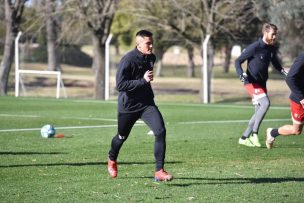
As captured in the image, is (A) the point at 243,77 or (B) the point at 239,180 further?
(A) the point at 243,77

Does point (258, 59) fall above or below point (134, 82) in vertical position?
below

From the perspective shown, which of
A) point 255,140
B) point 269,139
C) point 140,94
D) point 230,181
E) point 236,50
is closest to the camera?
point 230,181

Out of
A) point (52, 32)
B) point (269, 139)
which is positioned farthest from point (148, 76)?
point (52, 32)

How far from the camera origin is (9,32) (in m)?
38.0

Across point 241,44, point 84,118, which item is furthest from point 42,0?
point 84,118

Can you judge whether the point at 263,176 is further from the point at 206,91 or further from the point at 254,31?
the point at 254,31

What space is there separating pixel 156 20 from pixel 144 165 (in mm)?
26965

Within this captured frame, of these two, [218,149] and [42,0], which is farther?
[42,0]

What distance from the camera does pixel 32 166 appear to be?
11.4 metres

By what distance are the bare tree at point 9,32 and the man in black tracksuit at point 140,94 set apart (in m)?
27.9

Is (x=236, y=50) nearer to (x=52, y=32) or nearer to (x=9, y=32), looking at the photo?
(x=52, y=32)

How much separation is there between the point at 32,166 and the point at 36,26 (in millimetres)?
31294

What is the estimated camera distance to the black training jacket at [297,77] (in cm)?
1119

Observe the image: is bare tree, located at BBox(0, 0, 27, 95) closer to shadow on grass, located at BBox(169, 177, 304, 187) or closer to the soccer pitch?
the soccer pitch
